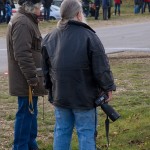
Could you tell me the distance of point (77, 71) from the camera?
16.2 feet

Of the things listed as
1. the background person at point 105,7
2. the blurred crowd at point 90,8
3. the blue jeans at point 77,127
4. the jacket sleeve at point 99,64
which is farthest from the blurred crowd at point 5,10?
the jacket sleeve at point 99,64

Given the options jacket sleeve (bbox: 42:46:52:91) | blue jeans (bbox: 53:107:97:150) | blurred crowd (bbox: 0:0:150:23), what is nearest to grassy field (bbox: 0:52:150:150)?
blue jeans (bbox: 53:107:97:150)

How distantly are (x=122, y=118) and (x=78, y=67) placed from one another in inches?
131

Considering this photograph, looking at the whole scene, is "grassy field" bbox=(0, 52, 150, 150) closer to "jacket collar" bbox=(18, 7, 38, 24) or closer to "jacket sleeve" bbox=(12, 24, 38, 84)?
"jacket sleeve" bbox=(12, 24, 38, 84)

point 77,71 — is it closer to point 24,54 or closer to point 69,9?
point 69,9

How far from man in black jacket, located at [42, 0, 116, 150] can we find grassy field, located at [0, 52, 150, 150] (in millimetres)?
1590

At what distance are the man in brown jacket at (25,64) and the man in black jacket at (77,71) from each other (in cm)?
61

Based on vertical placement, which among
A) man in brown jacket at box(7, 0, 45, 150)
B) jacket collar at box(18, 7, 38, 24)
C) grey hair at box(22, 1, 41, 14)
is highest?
grey hair at box(22, 1, 41, 14)

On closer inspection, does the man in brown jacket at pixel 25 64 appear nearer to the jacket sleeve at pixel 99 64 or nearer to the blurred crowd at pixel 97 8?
the jacket sleeve at pixel 99 64

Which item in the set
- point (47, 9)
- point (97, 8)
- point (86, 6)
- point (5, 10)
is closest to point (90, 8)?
point (86, 6)

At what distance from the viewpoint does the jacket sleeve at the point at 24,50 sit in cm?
571

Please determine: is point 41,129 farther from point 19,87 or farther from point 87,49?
point 87,49

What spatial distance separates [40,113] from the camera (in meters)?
8.59

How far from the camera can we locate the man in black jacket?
16.1 ft
